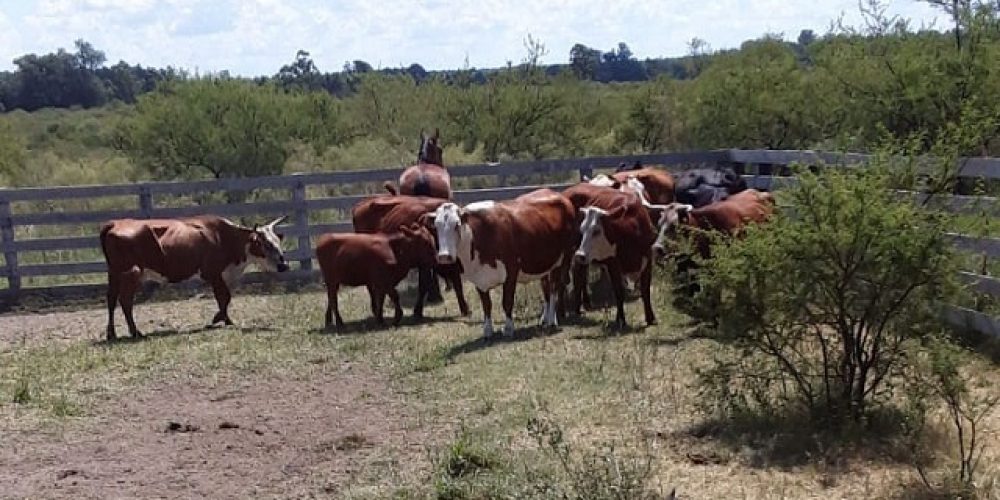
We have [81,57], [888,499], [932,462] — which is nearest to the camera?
[888,499]

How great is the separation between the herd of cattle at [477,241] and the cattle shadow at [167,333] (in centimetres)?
11

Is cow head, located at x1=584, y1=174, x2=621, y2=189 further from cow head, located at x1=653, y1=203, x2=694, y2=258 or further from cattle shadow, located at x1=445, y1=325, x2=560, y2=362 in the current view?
cattle shadow, located at x1=445, y1=325, x2=560, y2=362

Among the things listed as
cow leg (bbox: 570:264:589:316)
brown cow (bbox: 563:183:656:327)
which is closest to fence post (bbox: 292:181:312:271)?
cow leg (bbox: 570:264:589:316)

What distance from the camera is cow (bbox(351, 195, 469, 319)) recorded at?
40.3ft

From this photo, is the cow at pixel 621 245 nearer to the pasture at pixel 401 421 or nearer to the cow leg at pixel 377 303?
the pasture at pixel 401 421

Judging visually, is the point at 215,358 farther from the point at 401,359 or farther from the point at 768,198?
the point at 768,198

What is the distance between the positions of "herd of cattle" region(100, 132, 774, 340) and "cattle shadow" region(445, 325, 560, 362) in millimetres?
117

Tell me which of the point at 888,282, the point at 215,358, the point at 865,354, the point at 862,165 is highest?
the point at 862,165

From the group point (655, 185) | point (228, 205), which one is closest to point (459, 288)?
point (655, 185)

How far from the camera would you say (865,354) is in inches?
270

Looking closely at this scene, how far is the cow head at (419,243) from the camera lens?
12.0 m

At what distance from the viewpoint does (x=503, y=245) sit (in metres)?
10.8

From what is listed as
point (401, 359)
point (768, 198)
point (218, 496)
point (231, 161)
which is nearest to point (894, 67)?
point (768, 198)

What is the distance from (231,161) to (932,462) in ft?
66.1
